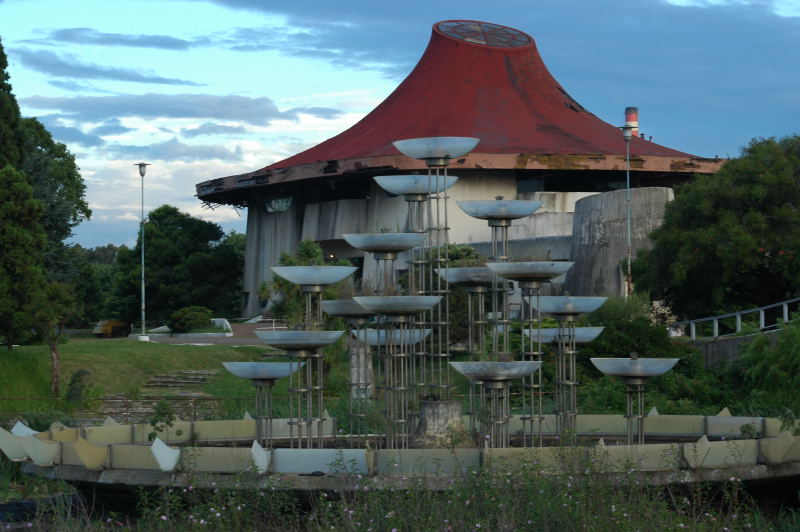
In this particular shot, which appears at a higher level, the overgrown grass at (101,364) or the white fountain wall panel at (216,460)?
the white fountain wall panel at (216,460)

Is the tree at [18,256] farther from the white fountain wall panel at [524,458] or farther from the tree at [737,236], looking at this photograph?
the white fountain wall panel at [524,458]

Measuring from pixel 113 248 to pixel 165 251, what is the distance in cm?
6065

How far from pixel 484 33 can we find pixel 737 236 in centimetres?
3514

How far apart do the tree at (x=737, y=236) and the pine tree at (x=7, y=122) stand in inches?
810

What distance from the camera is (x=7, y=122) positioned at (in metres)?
38.5

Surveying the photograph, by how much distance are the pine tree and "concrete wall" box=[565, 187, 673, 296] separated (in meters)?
18.1

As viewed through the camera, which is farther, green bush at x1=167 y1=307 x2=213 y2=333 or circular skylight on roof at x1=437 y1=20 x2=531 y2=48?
circular skylight on roof at x1=437 y1=20 x2=531 y2=48

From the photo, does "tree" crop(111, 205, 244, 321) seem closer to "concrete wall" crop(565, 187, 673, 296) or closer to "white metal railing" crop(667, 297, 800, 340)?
"concrete wall" crop(565, 187, 673, 296)

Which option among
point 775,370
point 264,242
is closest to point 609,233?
point 775,370

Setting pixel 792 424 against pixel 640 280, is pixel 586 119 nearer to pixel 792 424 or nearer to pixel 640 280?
pixel 640 280

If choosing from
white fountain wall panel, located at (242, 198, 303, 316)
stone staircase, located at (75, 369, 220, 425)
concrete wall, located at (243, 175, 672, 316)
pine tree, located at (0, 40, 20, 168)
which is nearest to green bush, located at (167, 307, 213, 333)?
concrete wall, located at (243, 175, 672, 316)

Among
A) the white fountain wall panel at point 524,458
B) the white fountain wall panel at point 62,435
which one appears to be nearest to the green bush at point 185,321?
the white fountain wall panel at point 62,435

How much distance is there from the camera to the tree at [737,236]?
92.4ft

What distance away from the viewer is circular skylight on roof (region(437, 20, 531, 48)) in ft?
197
